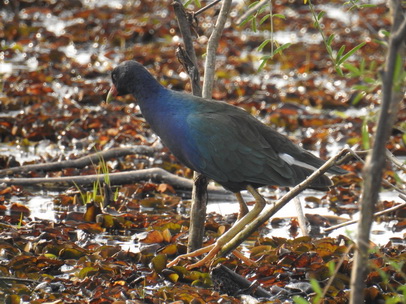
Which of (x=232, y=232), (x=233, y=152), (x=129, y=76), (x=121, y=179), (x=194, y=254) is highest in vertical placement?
(x=129, y=76)

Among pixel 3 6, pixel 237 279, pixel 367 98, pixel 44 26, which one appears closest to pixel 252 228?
pixel 237 279

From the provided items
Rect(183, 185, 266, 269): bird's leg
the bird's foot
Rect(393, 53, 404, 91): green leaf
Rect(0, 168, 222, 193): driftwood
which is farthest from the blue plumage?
Rect(393, 53, 404, 91): green leaf

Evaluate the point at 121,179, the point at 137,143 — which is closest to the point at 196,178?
the point at 121,179

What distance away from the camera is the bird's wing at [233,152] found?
12.7 ft

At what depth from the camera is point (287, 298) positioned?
139 inches

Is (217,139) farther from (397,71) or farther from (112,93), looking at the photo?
(397,71)

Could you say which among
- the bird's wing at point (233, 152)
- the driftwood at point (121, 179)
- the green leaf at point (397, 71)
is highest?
the green leaf at point (397, 71)

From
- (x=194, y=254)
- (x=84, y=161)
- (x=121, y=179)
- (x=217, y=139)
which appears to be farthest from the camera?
(x=84, y=161)

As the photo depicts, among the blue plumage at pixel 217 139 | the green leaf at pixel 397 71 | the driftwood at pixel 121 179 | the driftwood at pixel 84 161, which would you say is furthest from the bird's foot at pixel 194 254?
the green leaf at pixel 397 71

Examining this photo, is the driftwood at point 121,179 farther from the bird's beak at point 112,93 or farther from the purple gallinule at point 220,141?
the purple gallinule at point 220,141

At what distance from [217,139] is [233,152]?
0.35ft

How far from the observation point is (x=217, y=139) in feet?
12.8

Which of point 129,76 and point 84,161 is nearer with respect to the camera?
point 129,76

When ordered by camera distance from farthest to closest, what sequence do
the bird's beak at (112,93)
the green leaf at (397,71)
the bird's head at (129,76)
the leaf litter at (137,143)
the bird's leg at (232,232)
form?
1. the bird's beak at (112,93)
2. the bird's head at (129,76)
3. the bird's leg at (232,232)
4. the leaf litter at (137,143)
5. the green leaf at (397,71)
